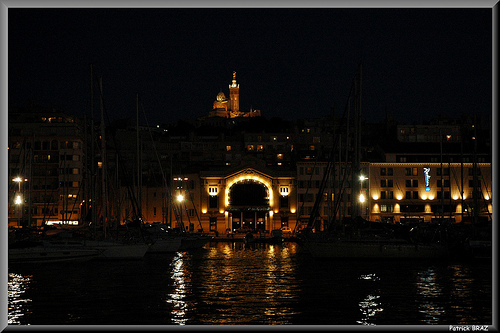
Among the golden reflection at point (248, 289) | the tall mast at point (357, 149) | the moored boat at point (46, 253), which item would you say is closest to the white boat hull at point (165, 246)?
the golden reflection at point (248, 289)

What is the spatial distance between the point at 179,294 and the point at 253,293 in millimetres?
3786

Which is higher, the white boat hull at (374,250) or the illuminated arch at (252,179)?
the illuminated arch at (252,179)

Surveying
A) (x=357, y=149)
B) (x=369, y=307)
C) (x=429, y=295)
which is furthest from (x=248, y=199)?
(x=369, y=307)

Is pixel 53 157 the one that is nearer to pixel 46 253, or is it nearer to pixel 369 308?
pixel 46 253

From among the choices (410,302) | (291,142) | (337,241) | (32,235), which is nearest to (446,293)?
(410,302)

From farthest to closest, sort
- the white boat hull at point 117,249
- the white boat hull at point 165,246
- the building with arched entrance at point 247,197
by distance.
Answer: the building with arched entrance at point 247,197 < the white boat hull at point 165,246 < the white boat hull at point 117,249

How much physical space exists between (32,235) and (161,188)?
47781 millimetres

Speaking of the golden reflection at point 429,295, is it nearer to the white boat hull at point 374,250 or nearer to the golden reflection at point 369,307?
the golden reflection at point 369,307

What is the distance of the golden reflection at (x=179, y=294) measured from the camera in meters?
26.4

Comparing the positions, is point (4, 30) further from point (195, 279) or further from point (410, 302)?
point (195, 279)

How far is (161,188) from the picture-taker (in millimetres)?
106188

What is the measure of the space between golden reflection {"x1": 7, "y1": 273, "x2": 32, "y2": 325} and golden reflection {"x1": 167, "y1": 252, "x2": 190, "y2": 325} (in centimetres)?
606

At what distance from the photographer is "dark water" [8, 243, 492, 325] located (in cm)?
2623

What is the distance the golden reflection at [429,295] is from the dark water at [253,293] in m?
0.04
